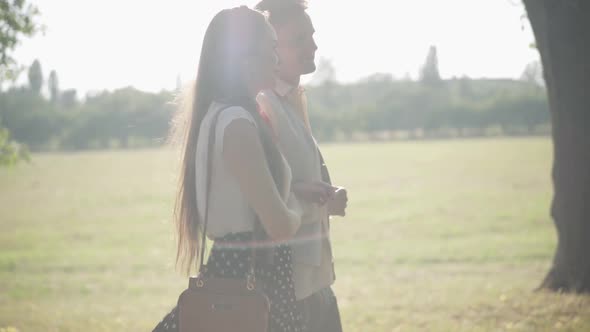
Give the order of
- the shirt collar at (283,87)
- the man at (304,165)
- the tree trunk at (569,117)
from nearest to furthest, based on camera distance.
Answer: the man at (304,165), the shirt collar at (283,87), the tree trunk at (569,117)

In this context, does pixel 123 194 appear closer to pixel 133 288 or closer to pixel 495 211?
pixel 495 211

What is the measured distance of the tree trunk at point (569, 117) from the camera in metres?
7.17

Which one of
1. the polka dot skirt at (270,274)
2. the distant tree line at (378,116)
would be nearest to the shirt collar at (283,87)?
the polka dot skirt at (270,274)

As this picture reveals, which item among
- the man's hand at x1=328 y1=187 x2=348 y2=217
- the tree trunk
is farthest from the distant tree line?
the man's hand at x1=328 y1=187 x2=348 y2=217

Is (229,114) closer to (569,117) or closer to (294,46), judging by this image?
(294,46)

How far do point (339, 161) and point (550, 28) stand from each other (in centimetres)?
5126

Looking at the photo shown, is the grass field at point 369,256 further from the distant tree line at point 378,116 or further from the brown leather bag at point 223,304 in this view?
the distant tree line at point 378,116

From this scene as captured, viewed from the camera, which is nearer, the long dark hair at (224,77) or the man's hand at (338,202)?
the long dark hair at (224,77)

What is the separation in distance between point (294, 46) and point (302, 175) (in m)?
0.59

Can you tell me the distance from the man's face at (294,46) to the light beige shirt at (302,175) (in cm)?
18

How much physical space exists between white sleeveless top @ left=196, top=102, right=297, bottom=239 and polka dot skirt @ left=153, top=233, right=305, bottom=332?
6 centimetres

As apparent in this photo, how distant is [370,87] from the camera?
15112 centimetres

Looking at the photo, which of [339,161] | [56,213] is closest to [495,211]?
[56,213]

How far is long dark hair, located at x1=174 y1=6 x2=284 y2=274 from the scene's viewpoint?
2.42 metres
